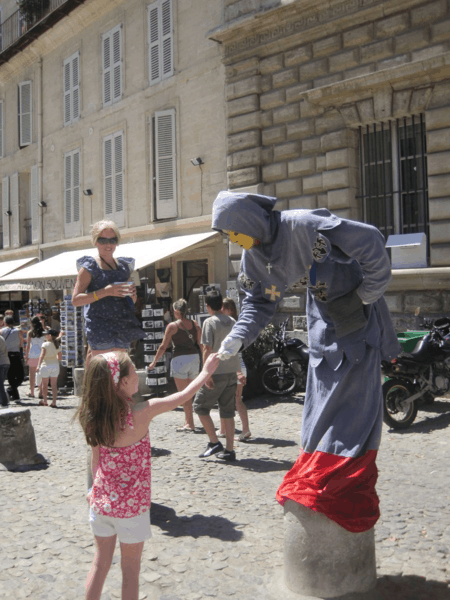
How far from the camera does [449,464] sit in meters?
5.93

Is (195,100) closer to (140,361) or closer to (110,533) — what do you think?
(140,361)

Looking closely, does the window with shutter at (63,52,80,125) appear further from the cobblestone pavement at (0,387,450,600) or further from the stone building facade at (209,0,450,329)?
the cobblestone pavement at (0,387,450,600)

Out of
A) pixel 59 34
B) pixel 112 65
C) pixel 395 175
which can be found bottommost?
pixel 395 175

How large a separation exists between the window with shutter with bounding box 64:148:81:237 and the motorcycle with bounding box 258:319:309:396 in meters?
9.72

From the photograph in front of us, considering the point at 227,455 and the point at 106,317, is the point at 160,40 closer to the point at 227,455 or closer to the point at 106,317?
the point at 227,455

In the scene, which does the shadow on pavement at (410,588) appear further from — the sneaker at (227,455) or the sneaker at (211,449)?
the sneaker at (211,449)

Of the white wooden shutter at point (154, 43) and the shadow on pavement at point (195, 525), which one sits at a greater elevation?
the white wooden shutter at point (154, 43)

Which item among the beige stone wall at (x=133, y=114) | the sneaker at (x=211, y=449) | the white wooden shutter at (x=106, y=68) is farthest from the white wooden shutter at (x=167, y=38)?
the sneaker at (x=211, y=449)

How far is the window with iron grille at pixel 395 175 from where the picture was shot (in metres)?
10.5

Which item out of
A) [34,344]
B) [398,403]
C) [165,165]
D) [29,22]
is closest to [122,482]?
[398,403]

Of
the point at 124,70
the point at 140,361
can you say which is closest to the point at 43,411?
the point at 140,361

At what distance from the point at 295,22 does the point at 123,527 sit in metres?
10.8

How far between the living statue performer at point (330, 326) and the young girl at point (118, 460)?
47cm

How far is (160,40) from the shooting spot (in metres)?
15.0
